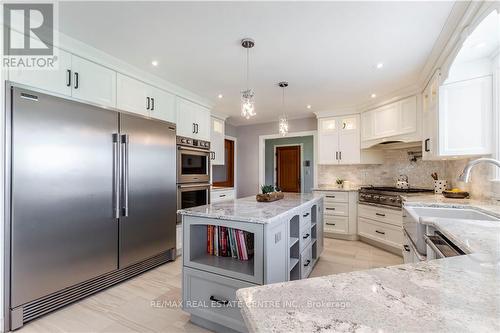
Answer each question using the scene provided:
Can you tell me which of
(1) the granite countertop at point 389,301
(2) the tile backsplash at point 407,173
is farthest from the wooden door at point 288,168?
(1) the granite countertop at point 389,301

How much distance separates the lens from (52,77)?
2096 millimetres

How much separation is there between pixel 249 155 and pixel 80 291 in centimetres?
434

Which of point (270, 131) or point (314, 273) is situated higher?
point (270, 131)

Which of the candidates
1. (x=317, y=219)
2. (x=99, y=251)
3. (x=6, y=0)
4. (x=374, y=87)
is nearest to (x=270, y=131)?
(x=374, y=87)

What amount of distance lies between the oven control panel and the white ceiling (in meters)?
0.75

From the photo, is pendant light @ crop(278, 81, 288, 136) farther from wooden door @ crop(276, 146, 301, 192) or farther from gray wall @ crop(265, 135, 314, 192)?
wooden door @ crop(276, 146, 301, 192)

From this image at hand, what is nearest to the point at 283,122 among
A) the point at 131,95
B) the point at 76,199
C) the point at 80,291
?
the point at 131,95

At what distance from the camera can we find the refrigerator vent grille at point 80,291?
1936 mm

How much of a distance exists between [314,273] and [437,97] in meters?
2.35

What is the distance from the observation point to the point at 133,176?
105 inches

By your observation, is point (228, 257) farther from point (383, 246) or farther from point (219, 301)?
point (383, 246)

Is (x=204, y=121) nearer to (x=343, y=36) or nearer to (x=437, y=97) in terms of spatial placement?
(x=343, y=36)

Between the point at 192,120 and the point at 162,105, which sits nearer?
the point at 162,105

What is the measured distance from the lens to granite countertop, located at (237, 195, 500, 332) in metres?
0.49
